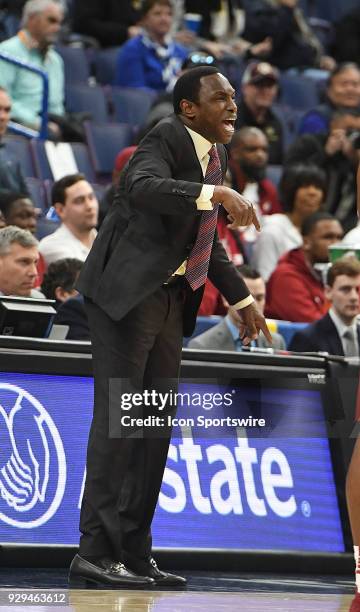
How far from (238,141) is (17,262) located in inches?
177

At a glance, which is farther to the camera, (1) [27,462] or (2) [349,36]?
(2) [349,36]

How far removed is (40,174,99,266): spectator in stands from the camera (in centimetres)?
863

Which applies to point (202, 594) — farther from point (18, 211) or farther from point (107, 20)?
point (107, 20)

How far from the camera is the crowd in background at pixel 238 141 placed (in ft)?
27.1

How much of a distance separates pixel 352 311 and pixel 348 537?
2232 millimetres

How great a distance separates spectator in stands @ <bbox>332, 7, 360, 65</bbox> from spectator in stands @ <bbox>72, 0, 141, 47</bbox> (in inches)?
134

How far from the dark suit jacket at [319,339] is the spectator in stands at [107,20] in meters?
6.41

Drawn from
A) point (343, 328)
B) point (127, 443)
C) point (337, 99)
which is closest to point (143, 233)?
point (127, 443)

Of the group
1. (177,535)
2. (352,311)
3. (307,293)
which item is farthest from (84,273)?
(307,293)

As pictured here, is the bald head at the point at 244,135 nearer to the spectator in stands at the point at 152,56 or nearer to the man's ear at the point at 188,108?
the spectator in stands at the point at 152,56

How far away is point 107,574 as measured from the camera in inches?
196

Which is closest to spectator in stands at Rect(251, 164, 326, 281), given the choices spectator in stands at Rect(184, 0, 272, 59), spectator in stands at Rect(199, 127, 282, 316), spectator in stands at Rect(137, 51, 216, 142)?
spectator in stands at Rect(199, 127, 282, 316)

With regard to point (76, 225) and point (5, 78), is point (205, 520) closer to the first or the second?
point (76, 225)

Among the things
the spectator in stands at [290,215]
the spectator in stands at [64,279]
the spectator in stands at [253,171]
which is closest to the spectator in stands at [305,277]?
the spectator in stands at [290,215]
